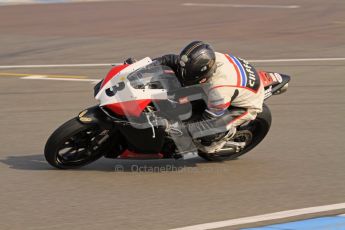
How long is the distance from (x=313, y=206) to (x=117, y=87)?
2.26m

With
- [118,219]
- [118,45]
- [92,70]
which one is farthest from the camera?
[118,45]

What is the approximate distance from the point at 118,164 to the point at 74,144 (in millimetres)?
752

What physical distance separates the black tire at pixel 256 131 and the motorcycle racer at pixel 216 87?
0.96 feet

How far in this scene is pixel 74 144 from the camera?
8523mm

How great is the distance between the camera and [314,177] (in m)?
8.58

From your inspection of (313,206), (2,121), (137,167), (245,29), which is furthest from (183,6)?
(313,206)

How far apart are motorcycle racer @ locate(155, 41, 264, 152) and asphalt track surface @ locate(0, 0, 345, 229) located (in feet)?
1.53

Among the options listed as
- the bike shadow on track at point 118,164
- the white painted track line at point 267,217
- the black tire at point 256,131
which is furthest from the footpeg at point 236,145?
the white painted track line at point 267,217

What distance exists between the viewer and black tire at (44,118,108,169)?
8.29 metres

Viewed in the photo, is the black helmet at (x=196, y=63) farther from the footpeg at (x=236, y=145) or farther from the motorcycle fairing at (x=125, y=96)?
the footpeg at (x=236, y=145)

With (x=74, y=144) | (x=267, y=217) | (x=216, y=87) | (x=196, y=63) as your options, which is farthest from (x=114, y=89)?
(x=267, y=217)

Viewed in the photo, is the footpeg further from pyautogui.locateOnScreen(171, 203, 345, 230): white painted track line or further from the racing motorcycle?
pyautogui.locateOnScreen(171, 203, 345, 230): white painted track line

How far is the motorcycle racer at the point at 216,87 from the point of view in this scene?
838cm

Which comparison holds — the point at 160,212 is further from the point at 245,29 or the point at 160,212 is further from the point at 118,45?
the point at 245,29
